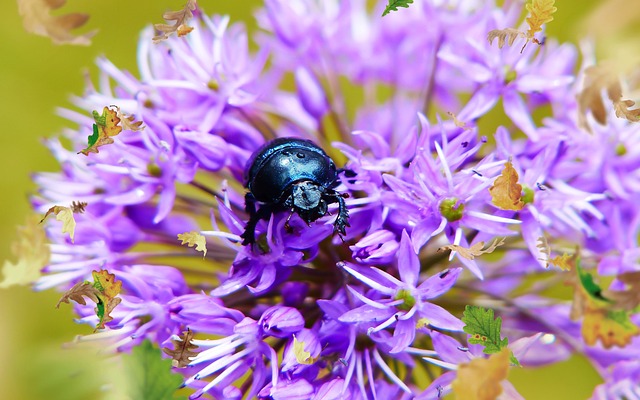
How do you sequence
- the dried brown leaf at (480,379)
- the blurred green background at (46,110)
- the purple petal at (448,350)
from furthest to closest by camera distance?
the blurred green background at (46,110)
the purple petal at (448,350)
the dried brown leaf at (480,379)

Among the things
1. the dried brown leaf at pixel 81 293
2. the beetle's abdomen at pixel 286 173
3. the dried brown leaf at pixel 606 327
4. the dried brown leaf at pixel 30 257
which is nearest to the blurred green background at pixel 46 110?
the dried brown leaf at pixel 30 257

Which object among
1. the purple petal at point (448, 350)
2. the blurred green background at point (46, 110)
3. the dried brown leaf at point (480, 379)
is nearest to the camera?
the dried brown leaf at point (480, 379)

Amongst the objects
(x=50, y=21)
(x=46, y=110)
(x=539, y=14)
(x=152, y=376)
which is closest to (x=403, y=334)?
(x=152, y=376)

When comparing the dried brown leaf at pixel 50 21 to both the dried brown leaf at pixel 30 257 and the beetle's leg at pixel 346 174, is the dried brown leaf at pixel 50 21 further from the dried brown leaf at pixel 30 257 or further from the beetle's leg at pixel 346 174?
the beetle's leg at pixel 346 174

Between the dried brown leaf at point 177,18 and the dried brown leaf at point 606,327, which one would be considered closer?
the dried brown leaf at point 606,327

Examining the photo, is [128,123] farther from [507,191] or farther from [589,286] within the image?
[589,286]

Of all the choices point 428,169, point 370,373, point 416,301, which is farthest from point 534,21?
point 370,373

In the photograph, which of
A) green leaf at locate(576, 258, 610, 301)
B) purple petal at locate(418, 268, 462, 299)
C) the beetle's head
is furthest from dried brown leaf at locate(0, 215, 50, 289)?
green leaf at locate(576, 258, 610, 301)

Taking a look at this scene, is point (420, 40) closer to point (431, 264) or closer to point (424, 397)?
point (431, 264)
